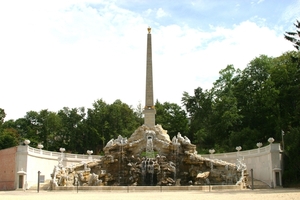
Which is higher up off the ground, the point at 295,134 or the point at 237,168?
the point at 295,134

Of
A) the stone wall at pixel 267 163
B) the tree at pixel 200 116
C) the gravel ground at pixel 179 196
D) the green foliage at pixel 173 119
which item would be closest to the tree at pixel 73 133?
the green foliage at pixel 173 119

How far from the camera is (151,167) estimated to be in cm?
4053

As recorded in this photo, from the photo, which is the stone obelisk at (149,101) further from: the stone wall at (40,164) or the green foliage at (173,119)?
the green foliage at (173,119)

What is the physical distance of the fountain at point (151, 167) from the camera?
3722 centimetres

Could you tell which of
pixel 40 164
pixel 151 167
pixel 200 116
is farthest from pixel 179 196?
pixel 200 116

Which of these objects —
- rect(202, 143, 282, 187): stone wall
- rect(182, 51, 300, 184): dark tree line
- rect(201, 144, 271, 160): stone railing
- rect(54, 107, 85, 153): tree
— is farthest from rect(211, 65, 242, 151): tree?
rect(54, 107, 85, 153): tree

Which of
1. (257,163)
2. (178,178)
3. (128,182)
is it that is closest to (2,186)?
(128,182)

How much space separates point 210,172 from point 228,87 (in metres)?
21.9

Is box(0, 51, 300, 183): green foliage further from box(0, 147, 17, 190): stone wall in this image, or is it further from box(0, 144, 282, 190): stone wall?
box(0, 147, 17, 190): stone wall

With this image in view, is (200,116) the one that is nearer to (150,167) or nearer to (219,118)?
(219,118)

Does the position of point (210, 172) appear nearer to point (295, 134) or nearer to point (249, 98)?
point (295, 134)

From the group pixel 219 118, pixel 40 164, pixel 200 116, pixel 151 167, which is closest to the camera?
pixel 40 164

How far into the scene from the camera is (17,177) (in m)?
35.9

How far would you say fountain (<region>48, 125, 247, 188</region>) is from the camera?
3722cm
